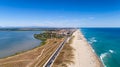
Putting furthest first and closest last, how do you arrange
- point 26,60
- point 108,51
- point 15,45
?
1. point 15,45
2. point 108,51
3. point 26,60

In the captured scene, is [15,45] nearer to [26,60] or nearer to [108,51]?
[26,60]

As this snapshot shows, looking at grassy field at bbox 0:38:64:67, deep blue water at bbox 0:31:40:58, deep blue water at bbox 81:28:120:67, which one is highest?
grassy field at bbox 0:38:64:67

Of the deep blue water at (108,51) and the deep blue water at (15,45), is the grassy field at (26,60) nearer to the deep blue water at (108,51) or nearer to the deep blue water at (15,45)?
the deep blue water at (15,45)

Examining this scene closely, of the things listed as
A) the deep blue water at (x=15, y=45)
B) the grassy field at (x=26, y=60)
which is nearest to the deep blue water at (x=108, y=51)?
the grassy field at (x=26, y=60)

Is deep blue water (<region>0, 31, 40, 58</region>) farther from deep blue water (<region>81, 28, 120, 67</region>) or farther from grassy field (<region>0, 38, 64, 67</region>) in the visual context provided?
deep blue water (<region>81, 28, 120, 67</region>)

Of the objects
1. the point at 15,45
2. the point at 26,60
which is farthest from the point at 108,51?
the point at 15,45

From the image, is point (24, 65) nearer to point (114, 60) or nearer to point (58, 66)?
point (58, 66)

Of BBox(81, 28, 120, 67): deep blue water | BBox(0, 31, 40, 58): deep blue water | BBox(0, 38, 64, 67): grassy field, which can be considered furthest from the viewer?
BBox(0, 31, 40, 58): deep blue water

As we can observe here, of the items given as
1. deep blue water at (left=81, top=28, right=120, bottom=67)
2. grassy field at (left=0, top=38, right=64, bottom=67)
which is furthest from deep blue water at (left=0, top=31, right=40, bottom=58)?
deep blue water at (left=81, top=28, right=120, bottom=67)

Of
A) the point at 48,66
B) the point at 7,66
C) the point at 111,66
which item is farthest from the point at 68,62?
the point at 7,66

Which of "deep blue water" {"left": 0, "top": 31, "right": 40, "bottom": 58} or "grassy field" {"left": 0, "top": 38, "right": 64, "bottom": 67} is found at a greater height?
"grassy field" {"left": 0, "top": 38, "right": 64, "bottom": 67}

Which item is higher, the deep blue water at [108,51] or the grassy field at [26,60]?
the grassy field at [26,60]
